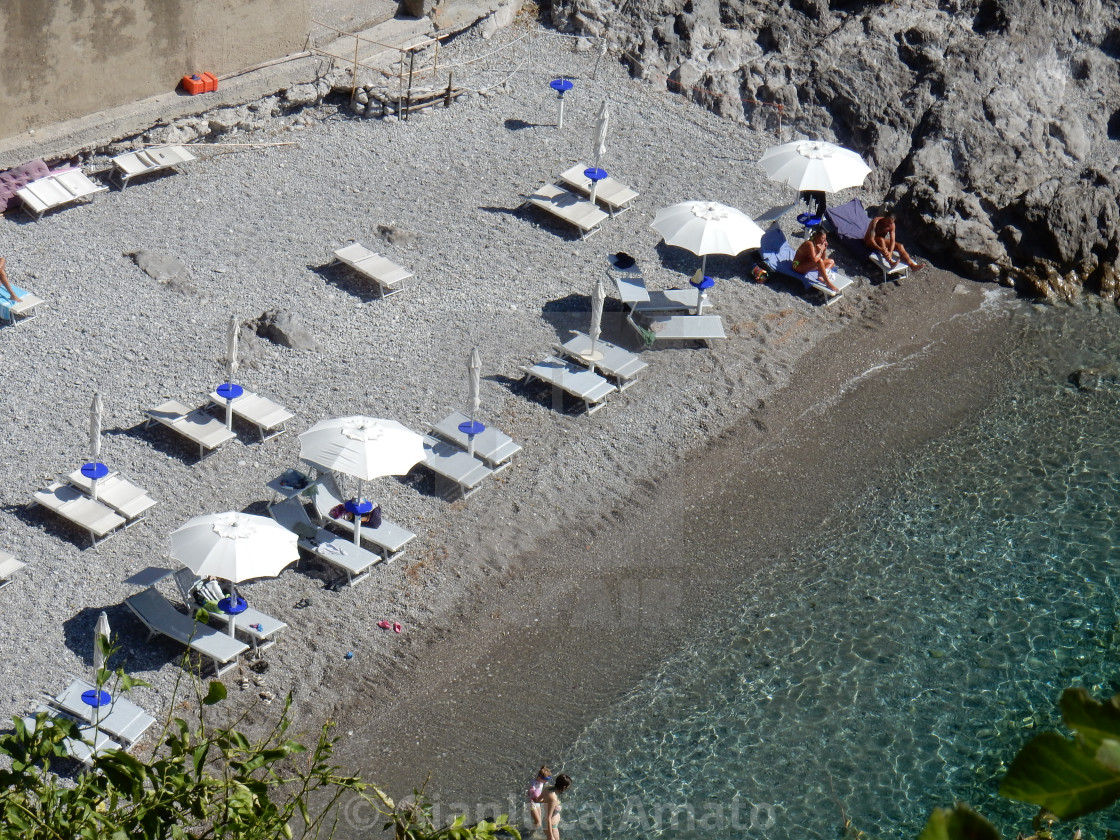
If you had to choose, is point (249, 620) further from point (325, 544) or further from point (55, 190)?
point (55, 190)

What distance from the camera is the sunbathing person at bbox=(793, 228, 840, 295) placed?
61.5 ft

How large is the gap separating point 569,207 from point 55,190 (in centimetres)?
754

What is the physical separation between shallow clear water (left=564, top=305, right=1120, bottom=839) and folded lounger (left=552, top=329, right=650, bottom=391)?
352 cm

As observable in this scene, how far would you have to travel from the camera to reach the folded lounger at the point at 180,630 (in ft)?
40.1

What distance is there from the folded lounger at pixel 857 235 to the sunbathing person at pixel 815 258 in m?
1.17

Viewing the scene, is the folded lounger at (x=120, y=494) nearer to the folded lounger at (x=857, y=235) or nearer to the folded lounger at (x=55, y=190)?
the folded lounger at (x=55, y=190)

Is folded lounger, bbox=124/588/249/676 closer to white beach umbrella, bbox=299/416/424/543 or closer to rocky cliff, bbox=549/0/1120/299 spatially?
white beach umbrella, bbox=299/416/424/543

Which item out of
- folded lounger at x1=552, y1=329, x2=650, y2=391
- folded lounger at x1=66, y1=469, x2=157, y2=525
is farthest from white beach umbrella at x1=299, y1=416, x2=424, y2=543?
folded lounger at x1=552, y1=329, x2=650, y2=391

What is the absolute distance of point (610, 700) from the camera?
12672 millimetres

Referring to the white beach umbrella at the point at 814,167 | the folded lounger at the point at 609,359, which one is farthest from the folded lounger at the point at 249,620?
the white beach umbrella at the point at 814,167

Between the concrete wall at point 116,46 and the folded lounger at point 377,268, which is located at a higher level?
the concrete wall at point 116,46

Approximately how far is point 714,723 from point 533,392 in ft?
18.3

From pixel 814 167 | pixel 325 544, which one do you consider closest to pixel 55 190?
pixel 325 544

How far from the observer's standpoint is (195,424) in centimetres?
1470
